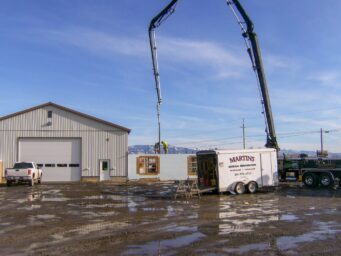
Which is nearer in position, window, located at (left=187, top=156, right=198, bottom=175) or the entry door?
the entry door

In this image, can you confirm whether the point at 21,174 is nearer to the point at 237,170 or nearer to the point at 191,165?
the point at 191,165

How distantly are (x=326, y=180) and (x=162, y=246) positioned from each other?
2223 cm

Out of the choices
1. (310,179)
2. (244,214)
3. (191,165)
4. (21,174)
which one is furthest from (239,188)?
(191,165)

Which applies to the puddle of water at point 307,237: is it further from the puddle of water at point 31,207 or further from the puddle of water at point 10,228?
the puddle of water at point 31,207

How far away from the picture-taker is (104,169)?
1547 inches

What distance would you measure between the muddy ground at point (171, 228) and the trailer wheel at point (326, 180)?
10.2m

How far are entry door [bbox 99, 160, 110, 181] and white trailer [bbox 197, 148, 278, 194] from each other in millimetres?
14409

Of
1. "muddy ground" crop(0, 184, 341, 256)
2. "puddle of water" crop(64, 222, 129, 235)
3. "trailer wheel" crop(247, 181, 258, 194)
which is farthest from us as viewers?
"trailer wheel" crop(247, 181, 258, 194)

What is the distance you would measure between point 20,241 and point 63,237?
1034 mm

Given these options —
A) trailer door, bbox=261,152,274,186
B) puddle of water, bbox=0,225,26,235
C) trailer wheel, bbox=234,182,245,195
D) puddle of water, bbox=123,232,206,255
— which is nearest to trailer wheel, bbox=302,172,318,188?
trailer door, bbox=261,152,274,186

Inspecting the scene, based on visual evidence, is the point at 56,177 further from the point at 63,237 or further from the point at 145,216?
the point at 63,237

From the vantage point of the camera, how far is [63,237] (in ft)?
37.3

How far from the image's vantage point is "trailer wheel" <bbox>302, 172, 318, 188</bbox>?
30.2 metres

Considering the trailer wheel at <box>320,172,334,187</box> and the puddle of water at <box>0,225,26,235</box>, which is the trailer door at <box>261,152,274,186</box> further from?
the puddle of water at <box>0,225,26,235</box>
